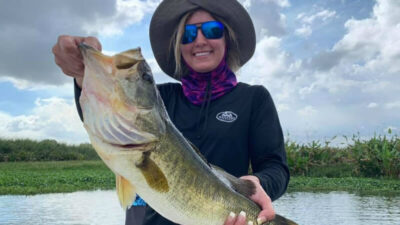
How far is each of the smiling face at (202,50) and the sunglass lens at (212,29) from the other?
0.03 m

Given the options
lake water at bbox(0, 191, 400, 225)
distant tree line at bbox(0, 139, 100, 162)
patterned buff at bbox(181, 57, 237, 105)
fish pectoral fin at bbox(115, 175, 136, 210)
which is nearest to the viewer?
fish pectoral fin at bbox(115, 175, 136, 210)

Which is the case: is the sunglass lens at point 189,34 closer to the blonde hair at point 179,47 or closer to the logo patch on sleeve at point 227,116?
the blonde hair at point 179,47

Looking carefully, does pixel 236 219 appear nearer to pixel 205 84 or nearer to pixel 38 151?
pixel 205 84

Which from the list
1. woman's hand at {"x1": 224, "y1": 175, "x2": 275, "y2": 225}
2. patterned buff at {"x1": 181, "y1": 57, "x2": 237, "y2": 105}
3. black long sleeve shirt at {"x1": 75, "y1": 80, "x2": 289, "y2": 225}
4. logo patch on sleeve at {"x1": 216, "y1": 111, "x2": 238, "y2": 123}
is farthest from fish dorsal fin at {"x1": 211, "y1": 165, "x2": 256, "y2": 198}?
patterned buff at {"x1": 181, "y1": 57, "x2": 237, "y2": 105}

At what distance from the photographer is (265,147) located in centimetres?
269

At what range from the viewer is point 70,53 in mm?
1994

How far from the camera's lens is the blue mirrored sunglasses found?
2.82 meters

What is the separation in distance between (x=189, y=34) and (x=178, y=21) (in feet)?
0.89

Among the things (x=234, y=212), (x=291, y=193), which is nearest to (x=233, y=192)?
(x=234, y=212)

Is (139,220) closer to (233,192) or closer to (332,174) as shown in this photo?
(233,192)

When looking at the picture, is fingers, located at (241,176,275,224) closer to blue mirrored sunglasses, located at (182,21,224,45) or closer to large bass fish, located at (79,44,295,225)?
large bass fish, located at (79,44,295,225)

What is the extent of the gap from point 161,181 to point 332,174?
486 inches

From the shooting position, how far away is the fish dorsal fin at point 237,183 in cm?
221

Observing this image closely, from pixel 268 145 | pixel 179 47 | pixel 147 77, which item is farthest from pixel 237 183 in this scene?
pixel 179 47
